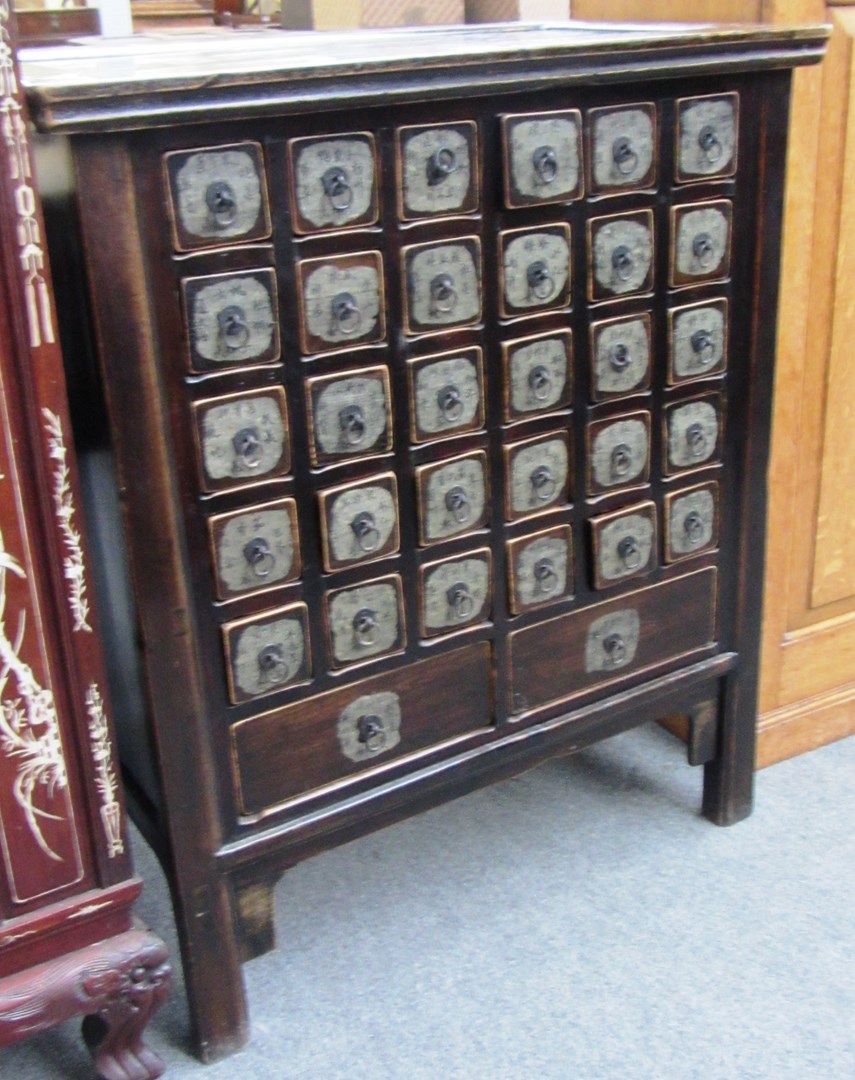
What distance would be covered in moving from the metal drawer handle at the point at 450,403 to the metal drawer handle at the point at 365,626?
9.4 inches

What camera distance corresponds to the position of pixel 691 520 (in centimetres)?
159

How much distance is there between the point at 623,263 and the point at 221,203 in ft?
1.68

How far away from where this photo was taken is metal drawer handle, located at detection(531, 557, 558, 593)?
148 centimetres

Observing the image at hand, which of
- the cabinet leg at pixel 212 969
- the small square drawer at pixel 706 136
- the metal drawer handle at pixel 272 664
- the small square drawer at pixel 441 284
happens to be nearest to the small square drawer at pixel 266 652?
the metal drawer handle at pixel 272 664

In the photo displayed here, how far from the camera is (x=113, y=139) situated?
1.07 m

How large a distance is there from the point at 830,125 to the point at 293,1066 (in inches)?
56.2

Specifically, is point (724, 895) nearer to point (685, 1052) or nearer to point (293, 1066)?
point (685, 1052)

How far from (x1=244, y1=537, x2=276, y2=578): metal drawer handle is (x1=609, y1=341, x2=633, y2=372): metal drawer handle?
19.2 inches

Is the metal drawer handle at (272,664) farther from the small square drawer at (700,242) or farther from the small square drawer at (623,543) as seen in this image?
the small square drawer at (700,242)

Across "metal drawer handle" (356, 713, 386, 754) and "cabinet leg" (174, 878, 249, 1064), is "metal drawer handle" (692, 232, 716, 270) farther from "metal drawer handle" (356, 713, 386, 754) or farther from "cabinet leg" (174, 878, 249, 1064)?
"cabinet leg" (174, 878, 249, 1064)

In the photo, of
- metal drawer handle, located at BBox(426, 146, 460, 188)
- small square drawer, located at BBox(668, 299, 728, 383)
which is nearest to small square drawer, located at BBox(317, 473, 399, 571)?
metal drawer handle, located at BBox(426, 146, 460, 188)

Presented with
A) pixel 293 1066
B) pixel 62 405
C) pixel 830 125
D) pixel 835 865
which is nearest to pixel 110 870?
pixel 293 1066

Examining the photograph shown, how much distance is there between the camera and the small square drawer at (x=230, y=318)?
45.5 inches

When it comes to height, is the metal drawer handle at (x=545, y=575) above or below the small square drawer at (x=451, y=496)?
below
